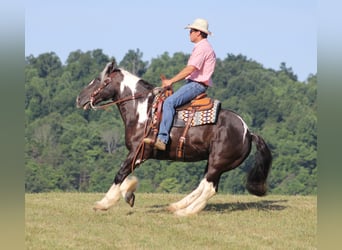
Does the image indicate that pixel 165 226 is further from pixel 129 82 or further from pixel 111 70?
pixel 111 70

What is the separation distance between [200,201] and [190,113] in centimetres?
115

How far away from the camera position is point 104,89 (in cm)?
1135

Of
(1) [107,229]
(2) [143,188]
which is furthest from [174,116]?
(2) [143,188]

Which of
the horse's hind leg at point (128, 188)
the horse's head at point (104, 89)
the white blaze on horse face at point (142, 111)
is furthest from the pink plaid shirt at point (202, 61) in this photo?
the horse's hind leg at point (128, 188)

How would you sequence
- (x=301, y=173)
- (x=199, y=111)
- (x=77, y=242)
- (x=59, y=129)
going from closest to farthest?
(x=77, y=242)
(x=199, y=111)
(x=301, y=173)
(x=59, y=129)

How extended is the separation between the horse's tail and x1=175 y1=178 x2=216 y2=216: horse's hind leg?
0.93 meters

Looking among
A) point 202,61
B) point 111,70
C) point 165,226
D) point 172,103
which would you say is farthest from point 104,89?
point 165,226

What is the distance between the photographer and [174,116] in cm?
1077

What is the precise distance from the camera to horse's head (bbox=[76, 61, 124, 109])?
447 inches

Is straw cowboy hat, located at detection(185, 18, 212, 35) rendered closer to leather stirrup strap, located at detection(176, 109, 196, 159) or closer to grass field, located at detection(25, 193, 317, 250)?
leather stirrup strap, located at detection(176, 109, 196, 159)

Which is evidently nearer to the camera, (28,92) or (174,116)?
(174,116)

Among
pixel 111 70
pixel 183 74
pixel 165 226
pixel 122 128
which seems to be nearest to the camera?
pixel 165 226
